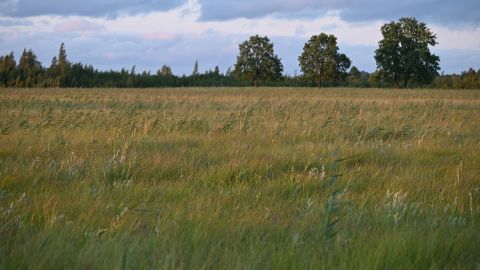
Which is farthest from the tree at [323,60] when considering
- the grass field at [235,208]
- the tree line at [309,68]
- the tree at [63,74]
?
the grass field at [235,208]

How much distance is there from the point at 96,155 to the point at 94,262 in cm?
367

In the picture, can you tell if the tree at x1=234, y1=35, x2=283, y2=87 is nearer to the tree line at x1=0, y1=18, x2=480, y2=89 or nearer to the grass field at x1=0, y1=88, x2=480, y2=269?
the tree line at x1=0, y1=18, x2=480, y2=89

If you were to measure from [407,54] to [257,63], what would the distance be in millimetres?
23736

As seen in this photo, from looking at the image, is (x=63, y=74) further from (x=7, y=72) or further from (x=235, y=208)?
(x=235, y=208)

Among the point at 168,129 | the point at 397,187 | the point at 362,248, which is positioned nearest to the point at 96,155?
the point at 168,129

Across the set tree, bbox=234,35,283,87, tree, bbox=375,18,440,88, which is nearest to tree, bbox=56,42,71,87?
tree, bbox=234,35,283,87

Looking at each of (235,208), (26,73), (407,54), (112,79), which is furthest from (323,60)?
(235,208)

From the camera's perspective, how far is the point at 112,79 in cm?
8031

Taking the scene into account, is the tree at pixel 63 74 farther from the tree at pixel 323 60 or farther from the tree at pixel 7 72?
the tree at pixel 323 60

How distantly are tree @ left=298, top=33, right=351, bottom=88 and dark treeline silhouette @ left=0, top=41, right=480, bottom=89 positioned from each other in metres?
1.38

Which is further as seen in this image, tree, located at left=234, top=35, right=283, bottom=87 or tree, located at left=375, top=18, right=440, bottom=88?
tree, located at left=234, top=35, right=283, bottom=87

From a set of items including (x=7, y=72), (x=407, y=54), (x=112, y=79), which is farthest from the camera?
(x=112, y=79)

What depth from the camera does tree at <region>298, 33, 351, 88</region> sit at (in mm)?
68250

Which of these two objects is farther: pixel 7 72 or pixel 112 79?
pixel 112 79
